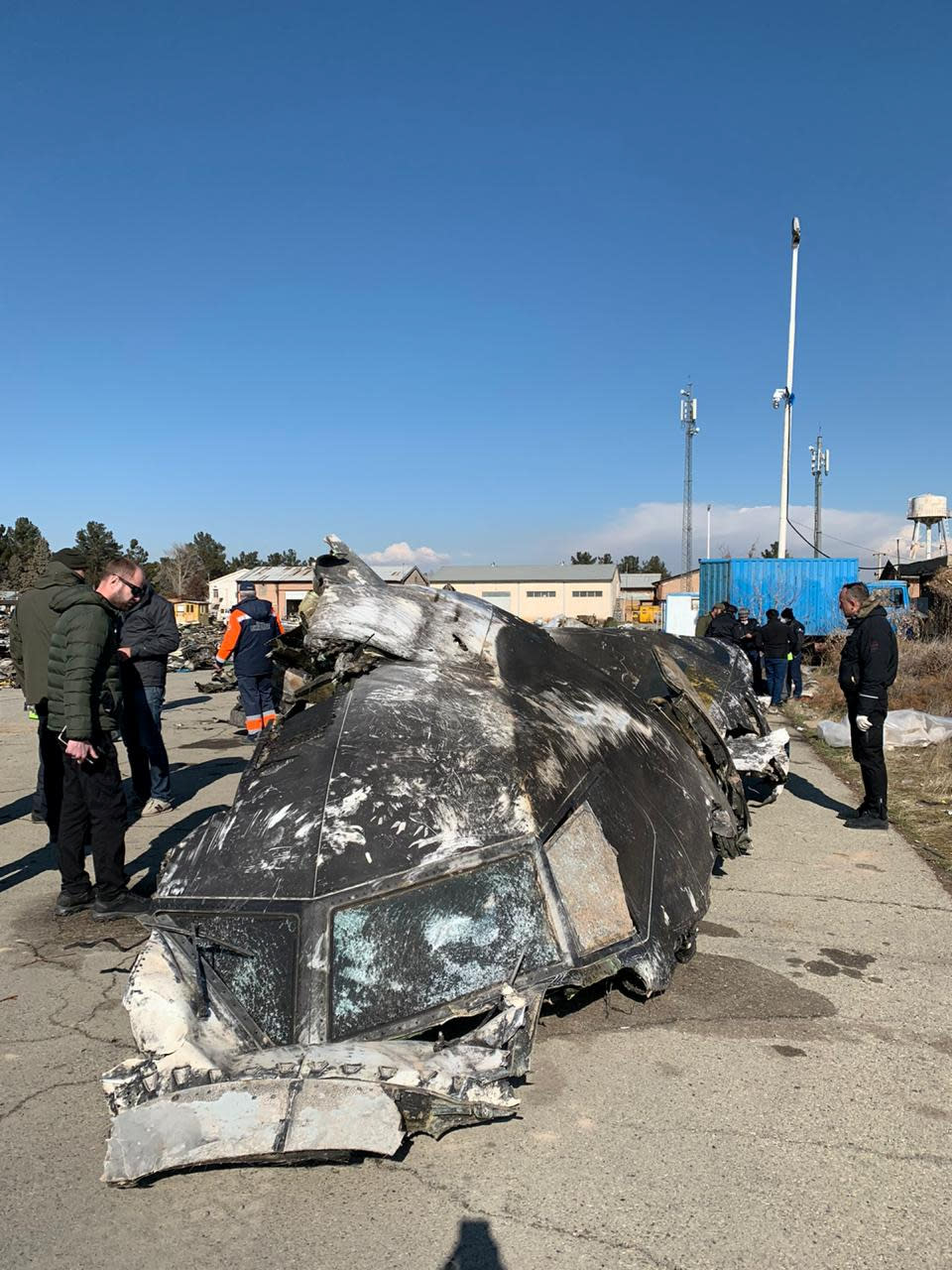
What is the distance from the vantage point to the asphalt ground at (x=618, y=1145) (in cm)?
236

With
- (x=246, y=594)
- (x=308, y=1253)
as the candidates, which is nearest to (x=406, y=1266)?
(x=308, y=1253)

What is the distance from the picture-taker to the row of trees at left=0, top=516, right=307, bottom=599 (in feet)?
158

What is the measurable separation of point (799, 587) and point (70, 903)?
72.6 ft

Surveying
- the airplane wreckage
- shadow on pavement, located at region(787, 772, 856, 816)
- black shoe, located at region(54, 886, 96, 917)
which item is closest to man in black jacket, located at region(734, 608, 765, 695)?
shadow on pavement, located at region(787, 772, 856, 816)

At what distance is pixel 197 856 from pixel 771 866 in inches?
165

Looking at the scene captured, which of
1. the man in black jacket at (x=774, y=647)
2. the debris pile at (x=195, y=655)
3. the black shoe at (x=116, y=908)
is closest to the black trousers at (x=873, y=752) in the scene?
the black shoe at (x=116, y=908)

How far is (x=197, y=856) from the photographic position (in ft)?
11.3

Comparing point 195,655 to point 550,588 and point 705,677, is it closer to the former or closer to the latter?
point 705,677

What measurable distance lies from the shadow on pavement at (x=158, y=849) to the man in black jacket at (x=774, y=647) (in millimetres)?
10290

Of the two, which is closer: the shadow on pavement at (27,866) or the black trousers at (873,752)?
the shadow on pavement at (27,866)

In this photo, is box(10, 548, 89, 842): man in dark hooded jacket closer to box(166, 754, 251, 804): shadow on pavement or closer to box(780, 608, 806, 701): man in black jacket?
box(166, 754, 251, 804): shadow on pavement

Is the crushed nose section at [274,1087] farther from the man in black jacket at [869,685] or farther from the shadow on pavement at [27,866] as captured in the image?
the man in black jacket at [869,685]

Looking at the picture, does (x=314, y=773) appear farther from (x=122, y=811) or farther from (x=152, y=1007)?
(x=122, y=811)

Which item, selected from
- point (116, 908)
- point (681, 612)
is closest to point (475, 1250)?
point (116, 908)
